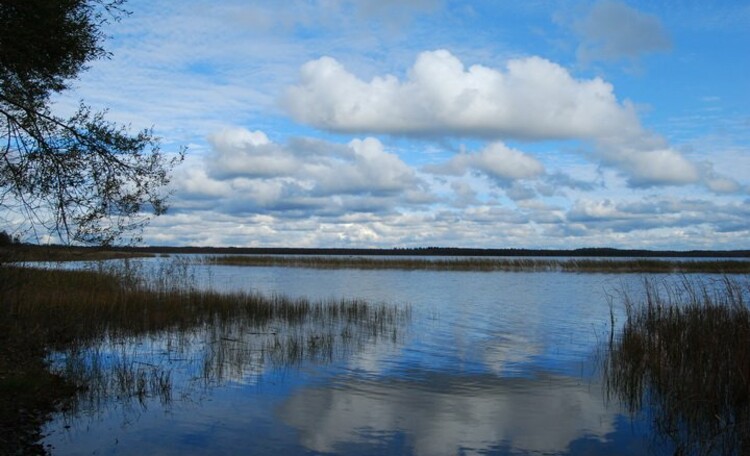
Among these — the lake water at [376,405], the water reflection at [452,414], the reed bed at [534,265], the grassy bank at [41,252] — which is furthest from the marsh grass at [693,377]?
the reed bed at [534,265]

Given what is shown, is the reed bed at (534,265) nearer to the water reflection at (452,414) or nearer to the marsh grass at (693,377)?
the marsh grass at (693,377)

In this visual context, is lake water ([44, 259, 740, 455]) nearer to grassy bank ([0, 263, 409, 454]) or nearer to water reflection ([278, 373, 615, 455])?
water reflection ([278, 373, 615, 455])

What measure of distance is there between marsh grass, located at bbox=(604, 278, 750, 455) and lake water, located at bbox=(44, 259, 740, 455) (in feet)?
1.45

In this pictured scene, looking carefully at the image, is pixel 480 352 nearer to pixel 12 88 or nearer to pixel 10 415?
pixel 10 415

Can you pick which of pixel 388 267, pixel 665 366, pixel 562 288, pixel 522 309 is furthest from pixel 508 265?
pixel 665 366

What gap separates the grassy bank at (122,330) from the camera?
901 centimetres

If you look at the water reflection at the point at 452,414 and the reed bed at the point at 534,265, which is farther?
the reed bed at the point at 534,265

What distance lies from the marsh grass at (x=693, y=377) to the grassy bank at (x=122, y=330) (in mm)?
6779

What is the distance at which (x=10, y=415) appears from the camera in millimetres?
7660

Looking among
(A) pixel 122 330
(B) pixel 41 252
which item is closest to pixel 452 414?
(B) pixel 41 252

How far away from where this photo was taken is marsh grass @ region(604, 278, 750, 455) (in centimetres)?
796

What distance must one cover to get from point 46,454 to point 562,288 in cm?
3336

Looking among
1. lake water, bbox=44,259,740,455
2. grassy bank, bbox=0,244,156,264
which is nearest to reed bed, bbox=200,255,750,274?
lake water, bbox=44,259,740,455

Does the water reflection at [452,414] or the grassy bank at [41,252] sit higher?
→ the grassy bank at [41,252]
